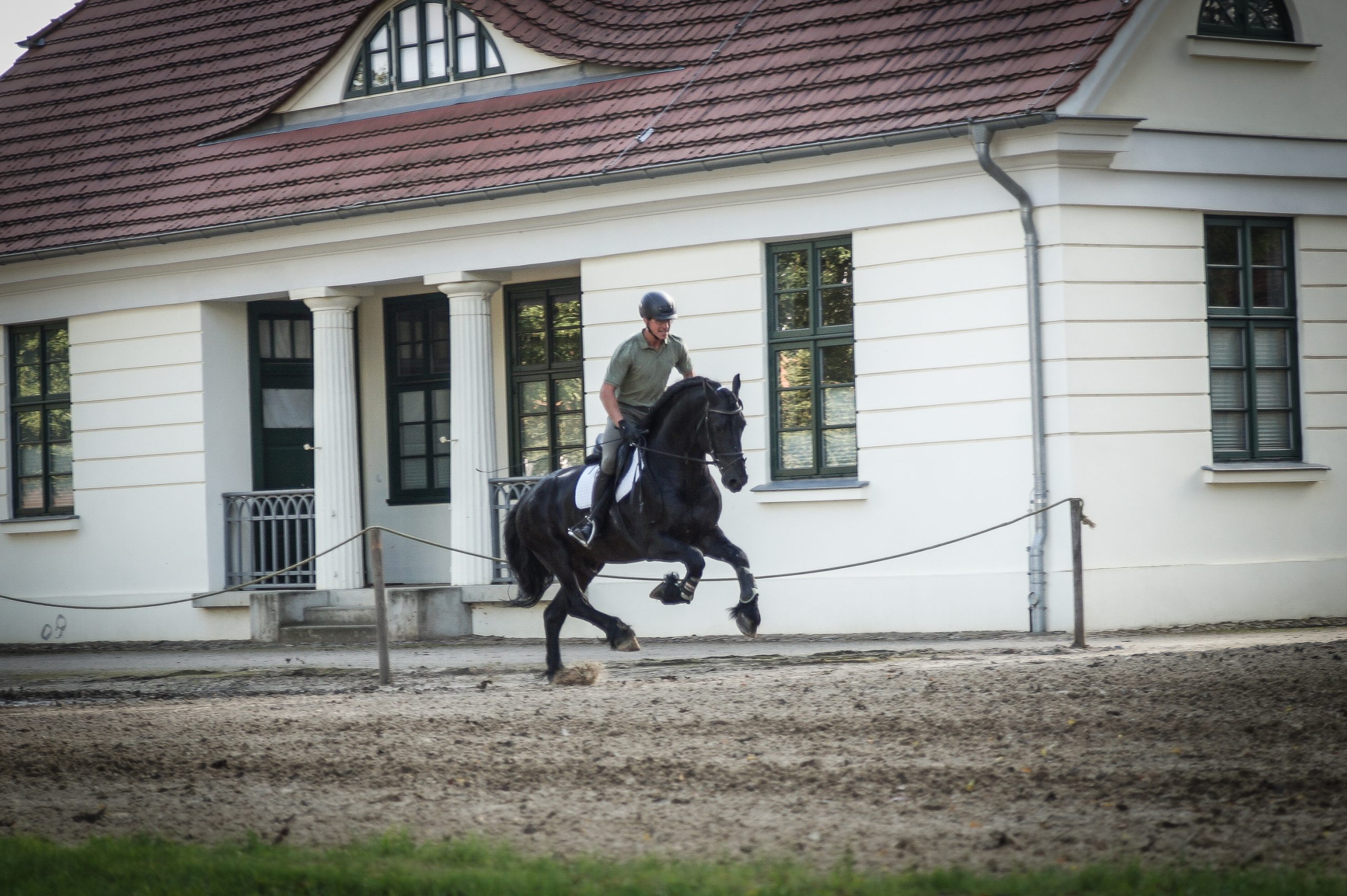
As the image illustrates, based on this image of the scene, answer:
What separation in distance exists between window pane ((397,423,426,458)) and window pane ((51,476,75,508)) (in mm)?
4272

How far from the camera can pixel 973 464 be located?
51.2 ft

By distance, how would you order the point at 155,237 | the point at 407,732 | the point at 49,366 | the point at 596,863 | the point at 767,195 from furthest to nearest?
the point at 49,366
the point at 155,237
the point at 767,195
the point at 407,732
the point at 596,863

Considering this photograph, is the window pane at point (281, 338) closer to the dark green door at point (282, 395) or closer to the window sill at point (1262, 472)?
the dark green door at point (282, 395)

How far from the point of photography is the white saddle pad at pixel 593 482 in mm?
12281

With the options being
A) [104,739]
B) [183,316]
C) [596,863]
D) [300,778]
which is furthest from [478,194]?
[596,863]

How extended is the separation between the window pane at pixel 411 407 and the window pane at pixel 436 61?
3.79 metres

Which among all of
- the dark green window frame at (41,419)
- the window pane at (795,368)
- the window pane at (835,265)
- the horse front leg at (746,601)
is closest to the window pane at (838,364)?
the window pane at (795,368)

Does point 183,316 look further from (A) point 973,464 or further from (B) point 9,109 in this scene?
(A) point 973,464

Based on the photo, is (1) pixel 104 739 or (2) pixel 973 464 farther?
(2) pixel 973 464

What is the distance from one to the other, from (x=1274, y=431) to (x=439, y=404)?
9.63 meters

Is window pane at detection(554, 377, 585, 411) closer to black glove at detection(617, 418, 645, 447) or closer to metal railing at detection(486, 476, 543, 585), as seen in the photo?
metal railing at detection(486, 476, 543, 585)

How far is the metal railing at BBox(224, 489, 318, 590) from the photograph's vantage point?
19953mm

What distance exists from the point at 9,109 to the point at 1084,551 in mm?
16421

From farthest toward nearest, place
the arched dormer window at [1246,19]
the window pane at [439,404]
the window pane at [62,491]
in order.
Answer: the window pane at [62,491], the window pane at [439,404], the arched dormer window at [1246,19]
